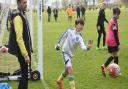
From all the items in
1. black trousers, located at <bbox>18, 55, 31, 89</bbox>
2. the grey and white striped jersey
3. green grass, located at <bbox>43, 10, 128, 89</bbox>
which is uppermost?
the grey and white striped jersey

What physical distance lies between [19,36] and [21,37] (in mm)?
45

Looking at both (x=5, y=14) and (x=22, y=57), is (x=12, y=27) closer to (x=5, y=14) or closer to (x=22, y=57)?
(x=22, y=57)

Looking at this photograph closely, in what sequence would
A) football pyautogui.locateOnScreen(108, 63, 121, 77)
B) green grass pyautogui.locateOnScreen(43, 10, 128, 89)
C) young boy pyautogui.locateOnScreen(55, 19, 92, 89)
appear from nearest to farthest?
young boy pyautogui.locateOnScreen(55, 19, 92, 89), green grass pyautogui.locateOnScreen(43, 10, 128, 89), football pyautogui.locateOnScreen(108, 63, 121, 77)

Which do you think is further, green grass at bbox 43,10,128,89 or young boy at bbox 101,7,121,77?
young boy at bbox 101,7,121,77

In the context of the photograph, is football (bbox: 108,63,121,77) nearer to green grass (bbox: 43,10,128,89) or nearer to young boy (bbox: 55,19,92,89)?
green grass (bbox: 43,10,128,89)

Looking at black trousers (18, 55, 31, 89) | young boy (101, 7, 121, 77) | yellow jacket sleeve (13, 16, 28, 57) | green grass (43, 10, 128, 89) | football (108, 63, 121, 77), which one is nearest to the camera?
yellow jacket sleeve (13, 16, 28, 57)

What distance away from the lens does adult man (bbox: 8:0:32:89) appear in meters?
8.61

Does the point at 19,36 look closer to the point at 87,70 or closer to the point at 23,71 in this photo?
the point at 23,71

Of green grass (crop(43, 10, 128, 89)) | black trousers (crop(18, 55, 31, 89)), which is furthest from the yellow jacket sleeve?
green grass (crop(43, 10, 128, 89))

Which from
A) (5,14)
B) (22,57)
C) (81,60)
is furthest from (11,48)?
(81,60)

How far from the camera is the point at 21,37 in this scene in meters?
8.62

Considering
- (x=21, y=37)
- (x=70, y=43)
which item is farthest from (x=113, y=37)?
(x=21, y=37)

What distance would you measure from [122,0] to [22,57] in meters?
85.9

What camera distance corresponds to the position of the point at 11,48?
29.0 ft
